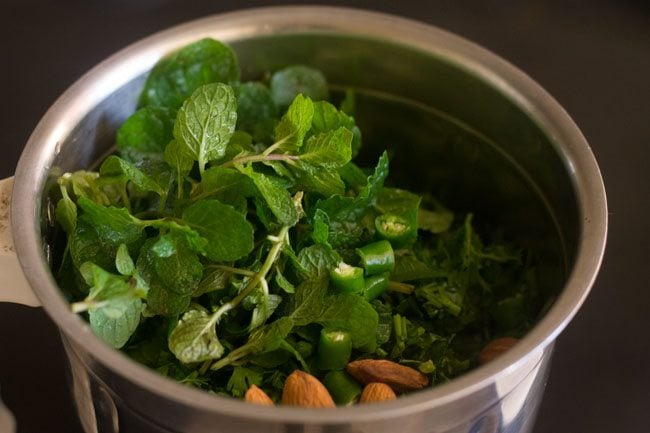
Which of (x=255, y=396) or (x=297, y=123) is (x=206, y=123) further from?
(x=255, y=396)

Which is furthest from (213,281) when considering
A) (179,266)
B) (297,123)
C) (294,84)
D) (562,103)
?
(562,103)

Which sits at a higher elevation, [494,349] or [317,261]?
[317,261]

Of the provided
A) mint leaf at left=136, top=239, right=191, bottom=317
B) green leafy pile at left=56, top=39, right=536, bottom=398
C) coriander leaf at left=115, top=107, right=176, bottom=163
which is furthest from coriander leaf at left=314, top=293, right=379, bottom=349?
coriander leaf at left=115, top=107, right=176, bottom=163

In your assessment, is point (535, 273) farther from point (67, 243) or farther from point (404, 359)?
point (67, 243)

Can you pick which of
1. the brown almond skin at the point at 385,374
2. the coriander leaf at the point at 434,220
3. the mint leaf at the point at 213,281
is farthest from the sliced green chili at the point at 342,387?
the coriander leaf at the point at 434,220

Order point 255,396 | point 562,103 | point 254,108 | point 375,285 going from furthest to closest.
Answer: point 562,103
point 254,108
point 375,285
point 255,396
